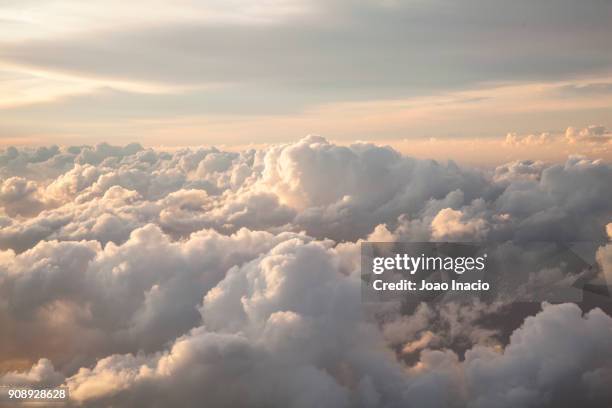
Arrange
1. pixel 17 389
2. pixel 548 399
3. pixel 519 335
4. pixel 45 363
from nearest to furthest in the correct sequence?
pixel 17 389 → pixel 548 399 → pixel 519 335 → pixel 45 363

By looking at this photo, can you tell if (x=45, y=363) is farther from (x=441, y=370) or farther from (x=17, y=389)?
(x=441, y=370)

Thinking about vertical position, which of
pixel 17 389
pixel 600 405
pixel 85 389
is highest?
pixel 17 389

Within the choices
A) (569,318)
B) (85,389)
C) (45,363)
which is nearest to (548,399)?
(569,318)

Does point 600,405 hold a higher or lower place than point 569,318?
lower

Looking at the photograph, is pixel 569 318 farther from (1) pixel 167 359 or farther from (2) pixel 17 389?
(2) pixel 17 389

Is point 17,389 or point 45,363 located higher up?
point 17,389

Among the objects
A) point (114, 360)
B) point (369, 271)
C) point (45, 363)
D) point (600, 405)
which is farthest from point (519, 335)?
point (45, 363)

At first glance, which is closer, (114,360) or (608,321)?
(608,321)

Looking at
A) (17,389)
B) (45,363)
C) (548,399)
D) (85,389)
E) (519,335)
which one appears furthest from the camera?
(45,363)

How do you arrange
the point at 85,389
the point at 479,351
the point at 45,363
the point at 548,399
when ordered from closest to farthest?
the point at 85,389
the point at 548,399
the point at 45,363
the point at 479,351
